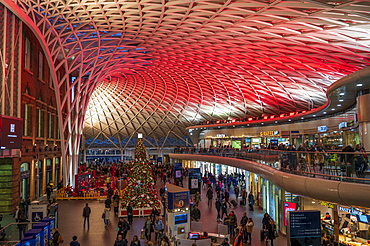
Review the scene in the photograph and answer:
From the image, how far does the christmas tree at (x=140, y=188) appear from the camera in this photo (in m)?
23.2

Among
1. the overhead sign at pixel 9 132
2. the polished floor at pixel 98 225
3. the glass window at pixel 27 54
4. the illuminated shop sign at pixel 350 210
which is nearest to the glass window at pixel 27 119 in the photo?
the glass window at pixel 27 54

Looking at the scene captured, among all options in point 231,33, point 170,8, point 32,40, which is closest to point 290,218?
point 170,8

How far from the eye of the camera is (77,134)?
43375 millimetres

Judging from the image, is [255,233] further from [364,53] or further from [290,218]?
[364,53]

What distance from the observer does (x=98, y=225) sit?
20.1 meters

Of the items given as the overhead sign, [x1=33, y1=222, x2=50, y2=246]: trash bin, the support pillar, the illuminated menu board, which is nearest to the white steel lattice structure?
the support pillar

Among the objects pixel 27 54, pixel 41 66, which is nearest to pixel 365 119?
pixel 27 54

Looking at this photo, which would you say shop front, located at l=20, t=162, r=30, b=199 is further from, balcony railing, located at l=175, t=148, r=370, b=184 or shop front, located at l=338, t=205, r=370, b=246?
shop front, located at l=338, t=205, r=370, b=246

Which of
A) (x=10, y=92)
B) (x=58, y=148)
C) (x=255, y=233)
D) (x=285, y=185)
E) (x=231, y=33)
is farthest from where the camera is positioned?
(x=58, y=148)

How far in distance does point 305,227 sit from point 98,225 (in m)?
12.9

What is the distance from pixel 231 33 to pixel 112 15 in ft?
34.1

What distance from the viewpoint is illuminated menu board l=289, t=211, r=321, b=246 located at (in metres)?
11.6

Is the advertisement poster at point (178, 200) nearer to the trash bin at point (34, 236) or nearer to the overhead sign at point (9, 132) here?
the trash bin at point (34, 236)

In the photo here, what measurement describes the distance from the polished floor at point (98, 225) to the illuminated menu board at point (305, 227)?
5.12 meters
